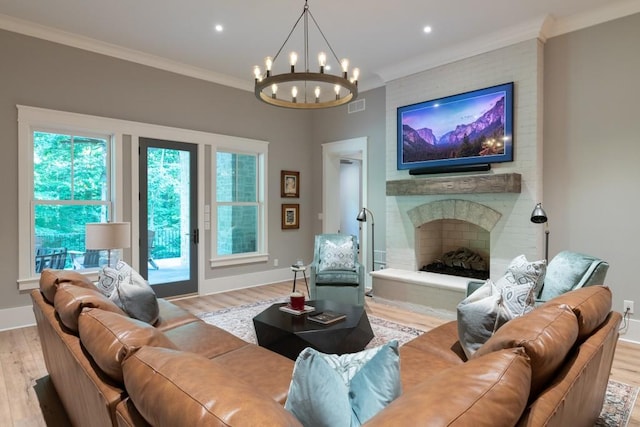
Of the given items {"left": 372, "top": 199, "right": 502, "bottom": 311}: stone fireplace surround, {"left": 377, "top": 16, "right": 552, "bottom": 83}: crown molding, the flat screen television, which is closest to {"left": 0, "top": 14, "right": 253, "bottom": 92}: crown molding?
{"left": 377, "top": 16, "right": 552, "bottom": 83}: crown molding

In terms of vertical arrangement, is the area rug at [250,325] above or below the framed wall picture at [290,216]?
below

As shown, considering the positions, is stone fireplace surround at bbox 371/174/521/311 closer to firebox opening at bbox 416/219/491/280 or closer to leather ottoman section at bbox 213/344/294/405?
firebox opening at bbox 416/219/491/280

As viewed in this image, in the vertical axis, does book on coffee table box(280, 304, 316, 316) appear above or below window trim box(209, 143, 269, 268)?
below

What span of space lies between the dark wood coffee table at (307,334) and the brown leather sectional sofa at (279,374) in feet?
1.67

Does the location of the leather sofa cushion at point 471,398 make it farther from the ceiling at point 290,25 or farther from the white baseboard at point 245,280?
the white baseboard at point 245,280

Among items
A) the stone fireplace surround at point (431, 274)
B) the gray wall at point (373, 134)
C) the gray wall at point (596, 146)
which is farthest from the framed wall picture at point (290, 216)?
the gray wall at point (596, 146)

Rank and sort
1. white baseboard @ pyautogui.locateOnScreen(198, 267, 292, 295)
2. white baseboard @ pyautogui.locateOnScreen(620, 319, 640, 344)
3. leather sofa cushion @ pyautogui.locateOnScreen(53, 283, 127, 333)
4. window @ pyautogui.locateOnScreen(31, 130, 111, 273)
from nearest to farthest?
leather sofa cushion @ pyautogui.locateOnScreen(53, 283, 127, 333) → white baseboard @ pyautogui.locateOnScreen(620, 319, 640, 344) → window @ pyautogui.locateOnScreen(31, 130, 111, 273) → white baseboard @ pyautogui.locateOnScreen(198, 267, 292, 295)

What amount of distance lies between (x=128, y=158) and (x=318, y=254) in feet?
9.12

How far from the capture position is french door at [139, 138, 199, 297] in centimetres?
505

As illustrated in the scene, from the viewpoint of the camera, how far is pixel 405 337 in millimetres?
3713

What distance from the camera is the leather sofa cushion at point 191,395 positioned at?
865 mm

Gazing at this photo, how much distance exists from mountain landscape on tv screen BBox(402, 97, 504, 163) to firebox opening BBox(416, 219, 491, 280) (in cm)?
100

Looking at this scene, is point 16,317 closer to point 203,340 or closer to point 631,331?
point 203,340

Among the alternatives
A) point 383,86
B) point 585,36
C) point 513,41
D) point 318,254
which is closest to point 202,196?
point 318,254
